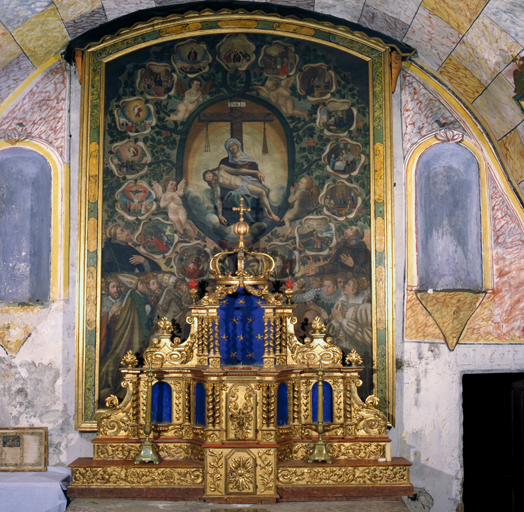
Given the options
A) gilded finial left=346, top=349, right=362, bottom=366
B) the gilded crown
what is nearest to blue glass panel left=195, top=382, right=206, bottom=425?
the gilded crown

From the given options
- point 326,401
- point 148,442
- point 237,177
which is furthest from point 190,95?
point 148,442

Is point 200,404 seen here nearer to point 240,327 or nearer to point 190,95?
point 240,327

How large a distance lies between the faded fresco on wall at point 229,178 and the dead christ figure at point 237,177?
12 mm

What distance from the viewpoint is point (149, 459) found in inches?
288

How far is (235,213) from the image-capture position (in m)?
8.38

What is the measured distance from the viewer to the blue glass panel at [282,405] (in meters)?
7.62

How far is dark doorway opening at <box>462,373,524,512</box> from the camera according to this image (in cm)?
794

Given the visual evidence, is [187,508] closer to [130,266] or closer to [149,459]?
[149,459]

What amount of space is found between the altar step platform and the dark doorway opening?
133 cm

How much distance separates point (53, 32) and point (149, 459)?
5.04m

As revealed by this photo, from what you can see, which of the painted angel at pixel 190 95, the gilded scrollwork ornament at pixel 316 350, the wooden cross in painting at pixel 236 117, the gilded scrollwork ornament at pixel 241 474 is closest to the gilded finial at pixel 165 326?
the gilded scrollwork ornament at pixel 316 350

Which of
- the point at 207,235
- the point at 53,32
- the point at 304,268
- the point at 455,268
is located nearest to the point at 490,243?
the point at 455,268

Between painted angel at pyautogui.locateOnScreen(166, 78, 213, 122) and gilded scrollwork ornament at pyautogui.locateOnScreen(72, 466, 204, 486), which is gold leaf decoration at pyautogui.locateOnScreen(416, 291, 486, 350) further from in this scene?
painted angel at pyautogui.locateOnScreen(166, 78, 213, 122)

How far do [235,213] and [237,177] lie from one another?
1.49 ft
